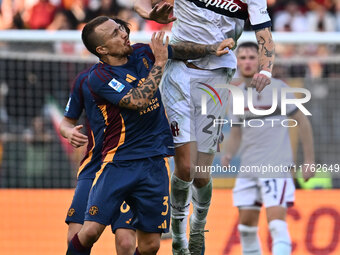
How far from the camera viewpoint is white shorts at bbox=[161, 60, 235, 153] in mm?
6121

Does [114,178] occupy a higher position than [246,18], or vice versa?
[246,18]

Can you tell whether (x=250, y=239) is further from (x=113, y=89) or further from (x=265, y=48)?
(x=113, y=89)

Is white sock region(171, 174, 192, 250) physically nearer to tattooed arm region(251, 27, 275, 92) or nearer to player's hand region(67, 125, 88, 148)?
player's hand region(67, 125, 88, 148)

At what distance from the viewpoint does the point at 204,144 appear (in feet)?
20.4

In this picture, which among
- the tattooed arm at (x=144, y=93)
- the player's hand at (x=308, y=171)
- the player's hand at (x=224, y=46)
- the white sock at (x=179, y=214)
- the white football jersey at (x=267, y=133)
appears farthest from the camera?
the white football jersey at (x=267, y=133)

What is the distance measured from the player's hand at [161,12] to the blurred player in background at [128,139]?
19 centimetres

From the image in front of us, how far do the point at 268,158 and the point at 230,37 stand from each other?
2010mm

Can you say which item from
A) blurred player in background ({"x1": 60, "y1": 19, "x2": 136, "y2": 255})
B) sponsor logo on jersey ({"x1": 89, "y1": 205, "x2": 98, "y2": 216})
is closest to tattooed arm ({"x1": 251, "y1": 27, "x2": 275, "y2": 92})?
blurred player in background ({"x1": 60, "y1": 19, "x2": 136, "y2": 255})

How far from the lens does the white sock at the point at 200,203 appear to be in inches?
252

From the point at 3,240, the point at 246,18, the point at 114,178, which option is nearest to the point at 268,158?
the point at 246,18

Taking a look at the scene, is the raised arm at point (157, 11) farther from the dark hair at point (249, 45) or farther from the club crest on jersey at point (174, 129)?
the dark hair at point (249, 45)

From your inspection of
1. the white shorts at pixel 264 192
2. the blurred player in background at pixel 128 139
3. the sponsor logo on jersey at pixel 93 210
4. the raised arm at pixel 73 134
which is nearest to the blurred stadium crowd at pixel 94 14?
the white shorts at pixel 264 192

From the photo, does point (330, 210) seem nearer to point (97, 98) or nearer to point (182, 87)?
point (182, 87)

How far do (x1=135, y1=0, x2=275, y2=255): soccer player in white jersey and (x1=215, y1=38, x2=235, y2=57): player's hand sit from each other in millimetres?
264
